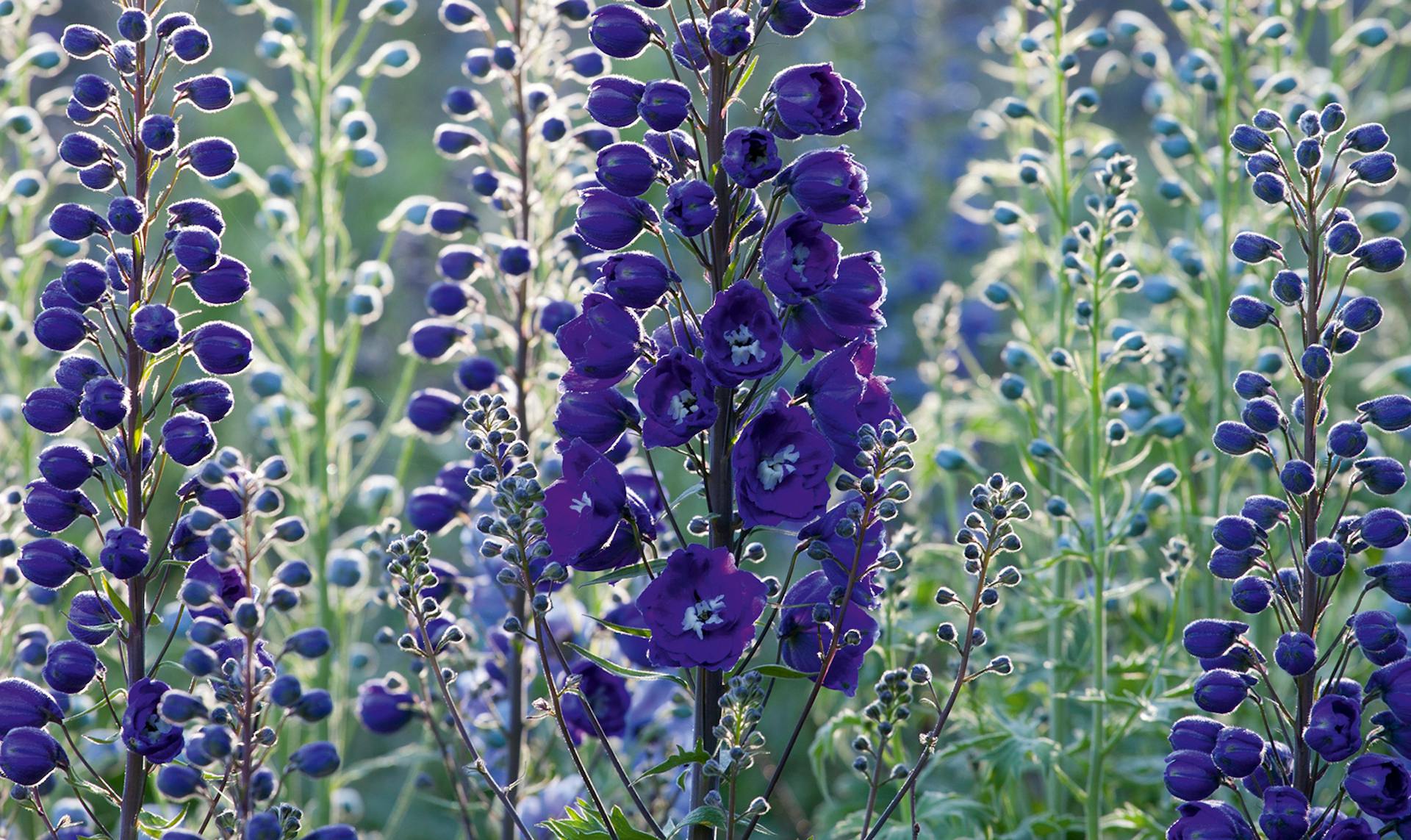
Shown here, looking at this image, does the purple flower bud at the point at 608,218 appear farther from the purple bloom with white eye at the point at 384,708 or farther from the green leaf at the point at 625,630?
the purple bloom with white eye at the point at 384,708

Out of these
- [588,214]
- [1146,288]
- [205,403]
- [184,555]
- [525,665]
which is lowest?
[525,665]

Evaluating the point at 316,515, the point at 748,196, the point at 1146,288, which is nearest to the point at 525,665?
the point at 316,515

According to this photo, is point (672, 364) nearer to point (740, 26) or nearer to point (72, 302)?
point (740, 26)

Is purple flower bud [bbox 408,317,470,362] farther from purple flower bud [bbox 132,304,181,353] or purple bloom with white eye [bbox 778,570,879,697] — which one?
purple bloom with white eye [bbox 778,570,879,697]

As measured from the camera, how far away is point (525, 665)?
2895 millimetres

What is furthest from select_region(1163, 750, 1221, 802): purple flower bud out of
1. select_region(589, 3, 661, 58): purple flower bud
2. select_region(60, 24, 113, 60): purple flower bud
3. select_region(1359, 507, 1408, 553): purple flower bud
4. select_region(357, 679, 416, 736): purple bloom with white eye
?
select_region(60, 24, 113, 60): purple flower bud

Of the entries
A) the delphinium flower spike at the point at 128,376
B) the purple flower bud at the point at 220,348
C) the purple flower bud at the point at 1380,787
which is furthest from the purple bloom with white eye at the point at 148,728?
the purple flower bud at the point at 1380,787

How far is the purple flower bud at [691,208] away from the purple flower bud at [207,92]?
0.91m

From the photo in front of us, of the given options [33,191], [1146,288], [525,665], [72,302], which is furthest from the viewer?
[1146,288]

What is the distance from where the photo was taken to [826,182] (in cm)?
196

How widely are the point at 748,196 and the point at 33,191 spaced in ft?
6.47

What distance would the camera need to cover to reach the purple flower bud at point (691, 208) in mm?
1857

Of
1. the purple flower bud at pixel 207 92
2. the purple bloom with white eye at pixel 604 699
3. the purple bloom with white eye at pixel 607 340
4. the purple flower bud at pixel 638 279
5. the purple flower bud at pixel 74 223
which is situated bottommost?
the purple bloom with white eye at pixel 604 699

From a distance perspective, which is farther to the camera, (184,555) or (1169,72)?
(1169,72)
